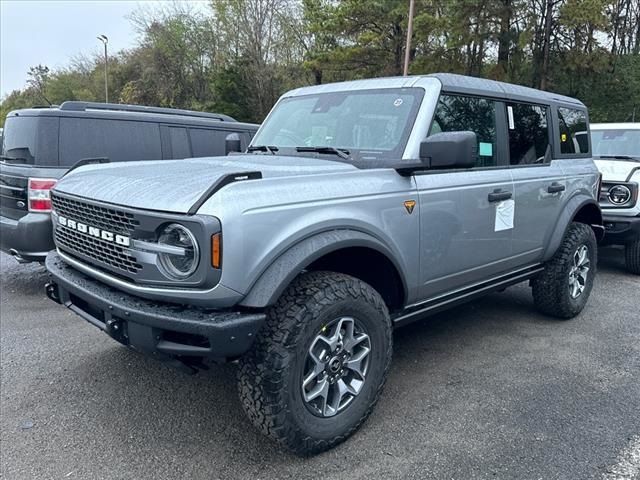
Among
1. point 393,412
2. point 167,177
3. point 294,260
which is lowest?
Answer: point 393,412

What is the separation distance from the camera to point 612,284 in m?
5.98

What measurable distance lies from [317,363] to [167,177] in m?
1.20

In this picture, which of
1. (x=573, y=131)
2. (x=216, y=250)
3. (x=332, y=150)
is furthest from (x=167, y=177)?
(x=573, y=131)

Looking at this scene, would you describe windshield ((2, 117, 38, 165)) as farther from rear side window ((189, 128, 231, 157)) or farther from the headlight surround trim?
the headlight surround trim

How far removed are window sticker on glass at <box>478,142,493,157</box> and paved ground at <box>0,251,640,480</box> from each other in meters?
1.53

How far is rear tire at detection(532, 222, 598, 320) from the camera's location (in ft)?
14.4

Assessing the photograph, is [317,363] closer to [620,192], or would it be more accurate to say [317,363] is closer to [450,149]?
[450,149]

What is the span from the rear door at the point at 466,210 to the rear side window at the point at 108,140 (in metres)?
3.97

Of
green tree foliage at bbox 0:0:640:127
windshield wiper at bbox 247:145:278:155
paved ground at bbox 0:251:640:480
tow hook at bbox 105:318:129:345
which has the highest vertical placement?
green tree foliage at bbox 0:0:640:127

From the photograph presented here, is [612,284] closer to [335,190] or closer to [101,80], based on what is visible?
[335,190]

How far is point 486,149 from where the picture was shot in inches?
144

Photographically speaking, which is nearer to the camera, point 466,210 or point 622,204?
point 466,210

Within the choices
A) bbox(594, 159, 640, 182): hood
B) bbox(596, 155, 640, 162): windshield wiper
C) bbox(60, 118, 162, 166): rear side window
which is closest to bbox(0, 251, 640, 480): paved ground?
bbox(60, 118, 162, 166): rear side window

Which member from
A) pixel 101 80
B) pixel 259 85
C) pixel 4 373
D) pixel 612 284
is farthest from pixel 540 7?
pixel 101 80
